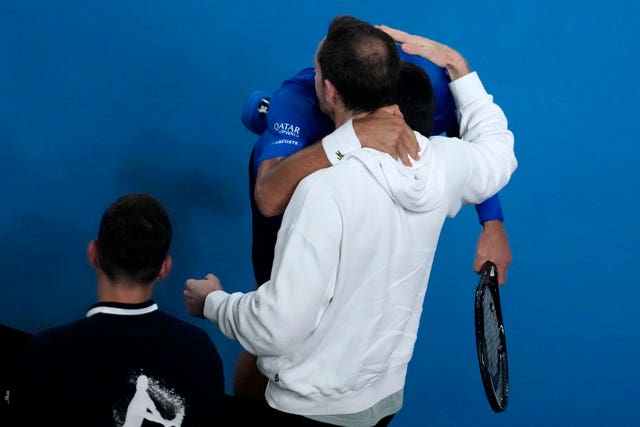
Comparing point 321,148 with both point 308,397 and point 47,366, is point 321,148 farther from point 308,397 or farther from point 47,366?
point 47,366

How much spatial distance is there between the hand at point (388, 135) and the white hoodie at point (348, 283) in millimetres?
21

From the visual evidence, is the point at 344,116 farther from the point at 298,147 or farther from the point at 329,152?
the point at 298,147

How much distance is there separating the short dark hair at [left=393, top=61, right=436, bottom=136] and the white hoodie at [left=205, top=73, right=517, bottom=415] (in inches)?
3.2

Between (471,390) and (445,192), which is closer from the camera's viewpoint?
(445,192)

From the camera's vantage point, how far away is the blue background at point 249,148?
2.89 metres

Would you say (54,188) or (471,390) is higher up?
(54,188)

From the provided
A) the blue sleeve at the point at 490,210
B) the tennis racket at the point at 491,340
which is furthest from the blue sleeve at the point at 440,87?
the tennis racket at the point at 491,340

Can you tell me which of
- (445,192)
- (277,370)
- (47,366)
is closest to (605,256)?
(445,192)

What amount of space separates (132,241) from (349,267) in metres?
0.34

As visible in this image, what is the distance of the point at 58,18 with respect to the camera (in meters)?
2.90

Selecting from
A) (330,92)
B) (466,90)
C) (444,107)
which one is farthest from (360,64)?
(444,107)

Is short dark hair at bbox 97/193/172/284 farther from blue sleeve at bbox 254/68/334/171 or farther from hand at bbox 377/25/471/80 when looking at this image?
hand at bbox 377/25/471/80

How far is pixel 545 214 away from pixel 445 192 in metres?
1.40

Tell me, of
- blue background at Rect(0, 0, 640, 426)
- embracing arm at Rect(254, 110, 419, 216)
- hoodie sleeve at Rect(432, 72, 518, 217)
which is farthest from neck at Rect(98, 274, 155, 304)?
blue background at Rect(0, 0, 640, 426)
